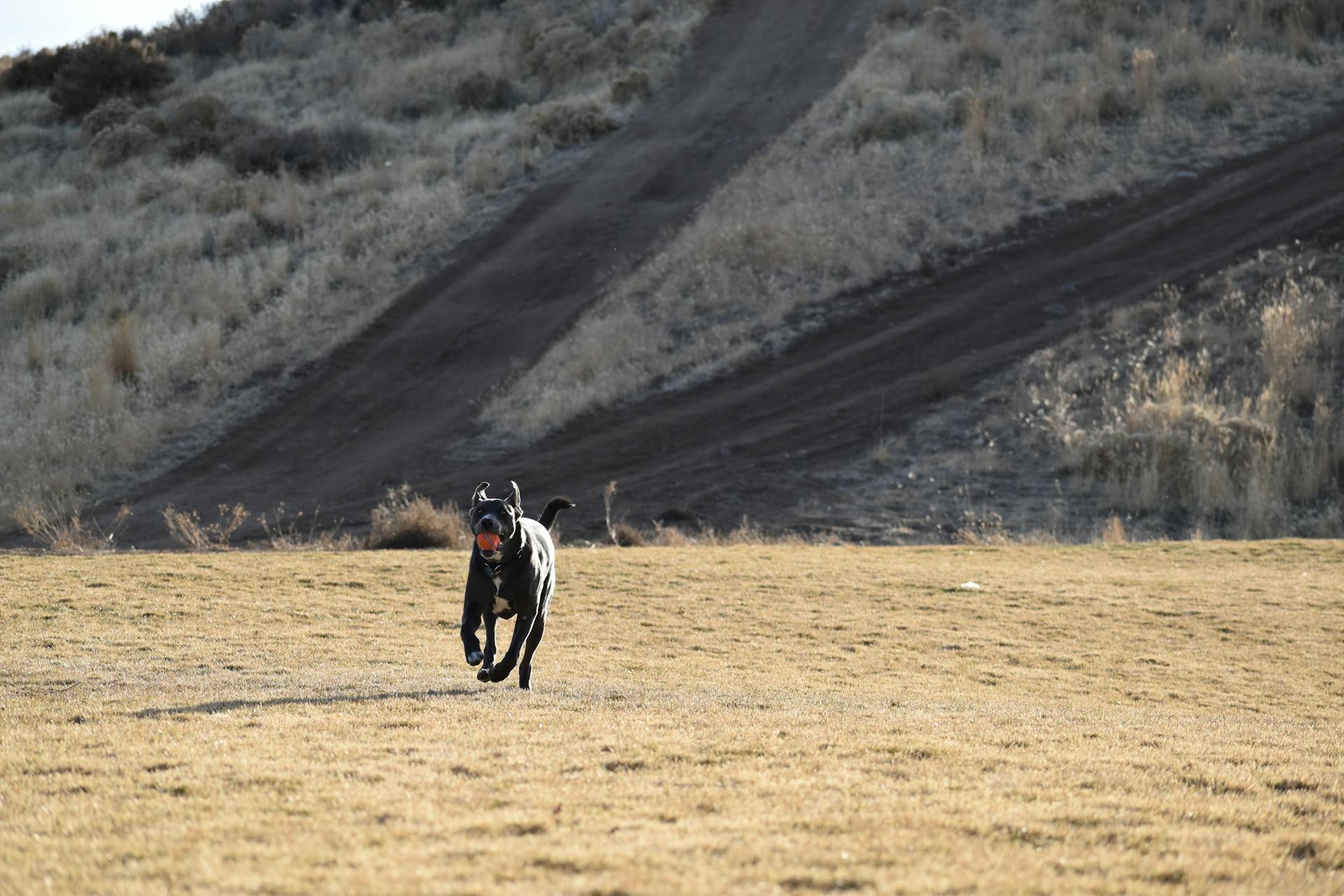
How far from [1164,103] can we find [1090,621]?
25.7 metres

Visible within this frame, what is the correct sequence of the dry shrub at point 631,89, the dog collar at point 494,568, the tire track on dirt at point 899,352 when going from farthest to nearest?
1. the dry shrub at point 631,89
2. the tire track on dirt at point 899,352
3. the dog collar at point 494,568

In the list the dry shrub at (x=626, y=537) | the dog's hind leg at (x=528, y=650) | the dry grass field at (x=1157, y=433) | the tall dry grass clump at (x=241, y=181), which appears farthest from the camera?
the tall dry grass clump at (x=241, y=181)

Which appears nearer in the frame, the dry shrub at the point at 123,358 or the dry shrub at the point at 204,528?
the dry shrub at the point at 204,528

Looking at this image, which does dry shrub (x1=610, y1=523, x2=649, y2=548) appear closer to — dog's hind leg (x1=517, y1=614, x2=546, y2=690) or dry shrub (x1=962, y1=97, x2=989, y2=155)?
dog's hind leg (x1=517, y1=614, x2=546, y2=690)

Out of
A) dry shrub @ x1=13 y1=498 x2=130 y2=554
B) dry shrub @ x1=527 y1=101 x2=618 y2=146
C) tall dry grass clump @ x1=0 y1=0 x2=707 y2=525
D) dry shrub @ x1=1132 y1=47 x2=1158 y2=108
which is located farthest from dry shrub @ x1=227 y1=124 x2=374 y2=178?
dry shrub @ x1=1132 y1=47 x2=1158 y2=108

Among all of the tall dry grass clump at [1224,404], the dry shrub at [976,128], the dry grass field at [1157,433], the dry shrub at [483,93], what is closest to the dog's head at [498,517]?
the dry grass field at [1157,433]

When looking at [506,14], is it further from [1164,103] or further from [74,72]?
[1164,103]

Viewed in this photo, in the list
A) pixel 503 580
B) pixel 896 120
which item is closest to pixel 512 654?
pixel 503 580

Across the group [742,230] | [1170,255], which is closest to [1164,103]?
[1170,255]

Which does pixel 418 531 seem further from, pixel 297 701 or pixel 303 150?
pixel 303 150

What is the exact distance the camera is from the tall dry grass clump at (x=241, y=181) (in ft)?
94.8

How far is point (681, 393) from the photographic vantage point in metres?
28.2

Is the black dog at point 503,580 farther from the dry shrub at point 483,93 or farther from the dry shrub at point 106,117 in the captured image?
the dry shrub at point 106,117

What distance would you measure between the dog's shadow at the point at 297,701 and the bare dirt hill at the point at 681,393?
12825 millimetres
